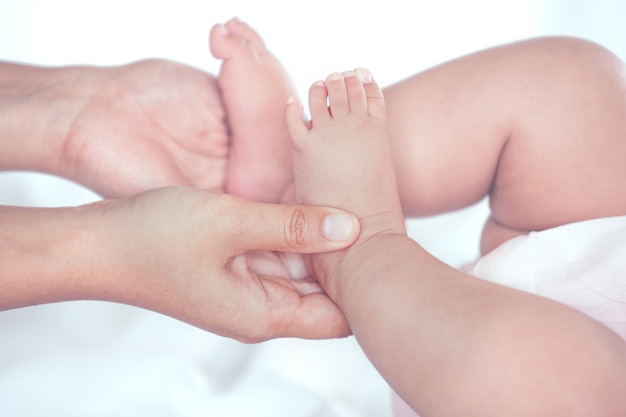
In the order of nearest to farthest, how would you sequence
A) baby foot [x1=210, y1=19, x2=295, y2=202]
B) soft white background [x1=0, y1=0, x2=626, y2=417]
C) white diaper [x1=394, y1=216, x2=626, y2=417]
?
white diaper [x1=394, y1=216, x2=626, y2=417], soft white background [x1=0, y1=0, x2=626, y2=417], baby foot [x1=210, y1=19, x2=295, y2=202]

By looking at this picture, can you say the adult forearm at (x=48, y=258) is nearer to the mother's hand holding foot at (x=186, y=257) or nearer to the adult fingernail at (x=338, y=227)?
the mother's hand holding foot at (x=186, y=257)

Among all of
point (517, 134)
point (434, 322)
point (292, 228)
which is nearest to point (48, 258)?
point (292, 228)

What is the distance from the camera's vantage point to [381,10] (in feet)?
5.67

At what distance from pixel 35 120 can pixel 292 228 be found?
57 cm

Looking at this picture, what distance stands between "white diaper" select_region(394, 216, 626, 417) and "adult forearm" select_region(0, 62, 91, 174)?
2.32ft

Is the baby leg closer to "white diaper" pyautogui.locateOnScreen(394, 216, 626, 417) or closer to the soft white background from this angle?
"white diaper" pyautogui.locateOnScreen(394, 216, 626, 417)

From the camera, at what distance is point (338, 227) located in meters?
0.88

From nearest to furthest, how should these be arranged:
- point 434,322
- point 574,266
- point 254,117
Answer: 1. point 434,322
2. point 574,266
3. point 254,117

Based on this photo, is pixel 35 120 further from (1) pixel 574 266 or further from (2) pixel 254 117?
(1) pixel 574 266

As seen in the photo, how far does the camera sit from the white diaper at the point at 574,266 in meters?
0.81

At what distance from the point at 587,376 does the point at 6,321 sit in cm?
89

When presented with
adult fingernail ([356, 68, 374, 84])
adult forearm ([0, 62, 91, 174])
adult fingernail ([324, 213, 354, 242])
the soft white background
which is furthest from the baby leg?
adult forearm ([0, 62, 91, 174])

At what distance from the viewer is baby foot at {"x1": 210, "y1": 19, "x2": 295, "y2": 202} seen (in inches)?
45.2

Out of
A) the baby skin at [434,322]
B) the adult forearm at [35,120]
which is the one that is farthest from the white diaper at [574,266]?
the adult forearm at [35,120]
